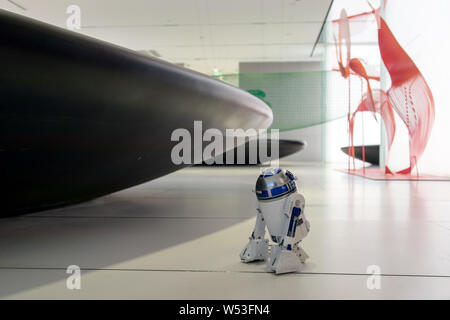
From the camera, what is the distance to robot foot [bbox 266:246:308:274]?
40cm

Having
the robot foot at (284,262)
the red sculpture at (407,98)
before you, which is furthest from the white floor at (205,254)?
the red sculpture at (407,98)

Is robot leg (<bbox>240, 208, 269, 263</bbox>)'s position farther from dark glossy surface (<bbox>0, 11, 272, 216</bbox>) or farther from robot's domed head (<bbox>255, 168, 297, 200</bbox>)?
dark glossy surface (<bbox>0, 11, 272, 216</bbox>)

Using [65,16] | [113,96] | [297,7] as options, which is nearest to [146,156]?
[113,96]

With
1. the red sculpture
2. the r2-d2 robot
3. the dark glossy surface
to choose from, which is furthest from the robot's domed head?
the red sculpture

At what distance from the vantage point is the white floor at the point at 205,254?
350 mm

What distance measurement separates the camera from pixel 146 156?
691 millimetres

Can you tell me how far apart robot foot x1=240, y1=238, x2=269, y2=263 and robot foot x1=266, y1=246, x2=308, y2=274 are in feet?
0.12

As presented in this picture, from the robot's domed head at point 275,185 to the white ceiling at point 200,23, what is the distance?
3810 millimetres

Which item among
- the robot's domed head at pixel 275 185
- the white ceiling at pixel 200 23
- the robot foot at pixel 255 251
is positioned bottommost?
the robot foot at pixel 255 251

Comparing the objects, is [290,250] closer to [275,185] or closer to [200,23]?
[275,185]

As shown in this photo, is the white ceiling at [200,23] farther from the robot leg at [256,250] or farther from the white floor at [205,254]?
the robot leg at [256,250]
